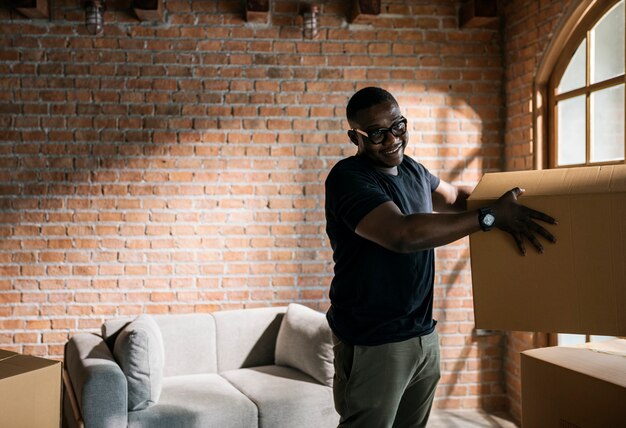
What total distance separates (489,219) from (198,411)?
204 centimetres

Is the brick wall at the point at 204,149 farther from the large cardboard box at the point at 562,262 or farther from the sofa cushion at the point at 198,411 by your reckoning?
the large cardboard box at the point at 562,262

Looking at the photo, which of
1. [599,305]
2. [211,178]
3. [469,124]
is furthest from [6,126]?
[599,305]

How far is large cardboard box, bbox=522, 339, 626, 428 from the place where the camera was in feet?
5.31

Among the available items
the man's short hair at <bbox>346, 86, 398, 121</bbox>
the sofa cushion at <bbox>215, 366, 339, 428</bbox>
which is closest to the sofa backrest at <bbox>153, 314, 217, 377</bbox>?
the sofa cushion at <bbox>215, 366, 339, 428</bbox>

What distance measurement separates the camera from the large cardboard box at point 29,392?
1452 millimetres

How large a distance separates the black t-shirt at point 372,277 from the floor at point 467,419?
2.24m

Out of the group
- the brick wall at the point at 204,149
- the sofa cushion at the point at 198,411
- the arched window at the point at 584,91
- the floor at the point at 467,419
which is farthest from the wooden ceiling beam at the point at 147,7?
the floor at the point at 467,419

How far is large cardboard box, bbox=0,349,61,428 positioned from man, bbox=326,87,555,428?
2.74ft

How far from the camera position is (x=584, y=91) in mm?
3473

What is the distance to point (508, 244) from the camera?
165cm

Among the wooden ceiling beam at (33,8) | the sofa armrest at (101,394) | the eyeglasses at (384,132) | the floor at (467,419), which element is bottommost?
the floor at (467,419)

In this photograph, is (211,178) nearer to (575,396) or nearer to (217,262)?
(217,262)

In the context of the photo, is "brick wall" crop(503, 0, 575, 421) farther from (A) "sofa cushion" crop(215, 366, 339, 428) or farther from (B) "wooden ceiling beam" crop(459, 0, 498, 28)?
(A) "sofa cushion" crop(215, 366, 339, 428)

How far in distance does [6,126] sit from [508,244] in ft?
10.8
